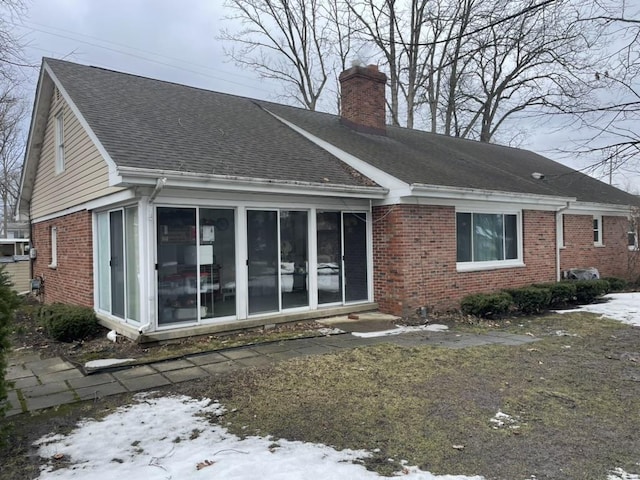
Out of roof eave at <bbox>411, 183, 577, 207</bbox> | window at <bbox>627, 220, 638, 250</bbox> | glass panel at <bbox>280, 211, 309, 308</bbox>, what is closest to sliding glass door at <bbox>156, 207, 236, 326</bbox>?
glass panel at <bbox>280, 211, 309, 308</bbox>

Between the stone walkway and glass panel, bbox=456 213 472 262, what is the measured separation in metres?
2.72

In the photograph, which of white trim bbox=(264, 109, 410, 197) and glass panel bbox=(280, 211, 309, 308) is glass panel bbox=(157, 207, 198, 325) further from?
white trim bbox=(264, 109, 410, 197)

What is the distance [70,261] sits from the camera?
10750 millimetres

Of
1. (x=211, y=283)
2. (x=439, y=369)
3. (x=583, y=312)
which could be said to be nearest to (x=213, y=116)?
(x=211, y=283)

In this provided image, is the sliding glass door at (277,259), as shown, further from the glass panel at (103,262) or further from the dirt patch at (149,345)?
the glass panel at (103,262)

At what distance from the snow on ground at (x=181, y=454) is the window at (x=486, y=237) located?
7.84m

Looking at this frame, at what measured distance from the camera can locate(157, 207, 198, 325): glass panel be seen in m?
7.48

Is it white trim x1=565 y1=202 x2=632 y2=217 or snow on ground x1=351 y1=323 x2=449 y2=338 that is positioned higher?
white trim x1=565 y1=202 x2=632 y2=217

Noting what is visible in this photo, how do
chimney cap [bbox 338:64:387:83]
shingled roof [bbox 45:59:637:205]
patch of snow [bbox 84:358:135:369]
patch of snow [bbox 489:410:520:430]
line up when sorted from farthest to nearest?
chimney cap [bbox 338:64:387:83]
shingled roof [bbox 45:59:637:205]
patch of snow [bbox 84:358:135:369]
patch of snow [bbox 489:410:520:430]

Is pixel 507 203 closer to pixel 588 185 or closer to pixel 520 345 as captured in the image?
pixel 520 345

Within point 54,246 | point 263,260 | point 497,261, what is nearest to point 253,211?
point 263,260

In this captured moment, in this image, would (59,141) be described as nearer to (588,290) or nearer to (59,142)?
(59,142)

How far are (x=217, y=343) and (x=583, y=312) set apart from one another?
8.51 metres

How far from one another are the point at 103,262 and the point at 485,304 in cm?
784
